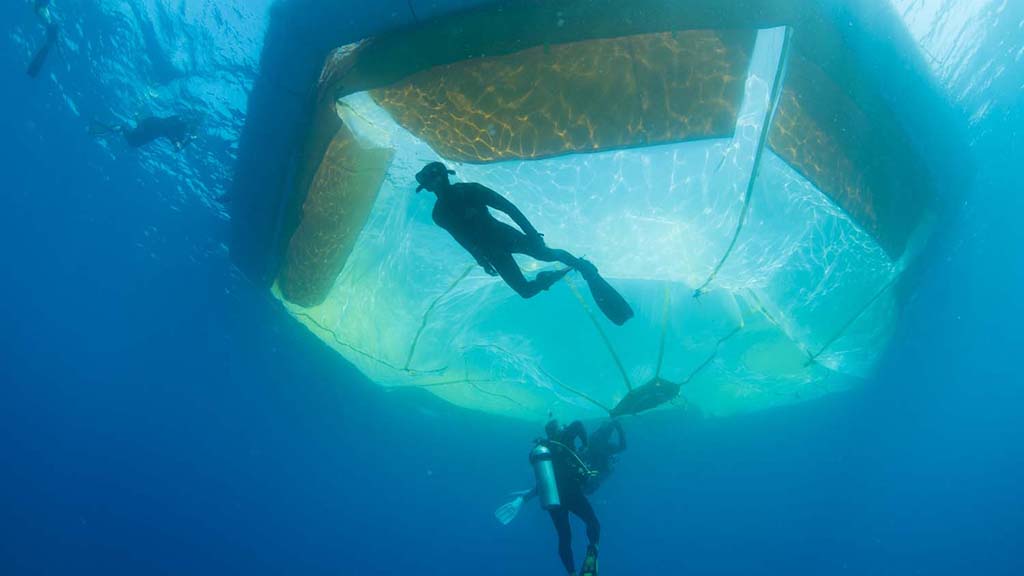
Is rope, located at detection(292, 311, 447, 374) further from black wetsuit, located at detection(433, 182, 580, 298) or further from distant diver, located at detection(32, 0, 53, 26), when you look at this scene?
distant diver, located at detection(32, 0, 53, 26)

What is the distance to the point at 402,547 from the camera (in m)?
41.2

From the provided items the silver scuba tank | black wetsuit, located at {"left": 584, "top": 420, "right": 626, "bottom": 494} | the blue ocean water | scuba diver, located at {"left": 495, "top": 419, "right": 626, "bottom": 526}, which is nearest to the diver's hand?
the blue ocean water

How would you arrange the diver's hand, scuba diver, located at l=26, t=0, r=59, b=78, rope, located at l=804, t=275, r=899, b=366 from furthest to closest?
rope, located at l=804, t=275, r=899, b=366 → scuba diver, located at l=26, t=0, r=59, b=78 → the diver's hand

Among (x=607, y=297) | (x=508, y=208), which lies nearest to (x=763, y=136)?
(x=607, y=297)

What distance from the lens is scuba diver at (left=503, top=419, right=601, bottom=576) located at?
260 inches

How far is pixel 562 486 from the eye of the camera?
752cm

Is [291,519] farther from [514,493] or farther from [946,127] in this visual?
[946,127]

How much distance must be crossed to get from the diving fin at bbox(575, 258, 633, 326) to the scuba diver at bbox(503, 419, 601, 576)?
9.84 feet

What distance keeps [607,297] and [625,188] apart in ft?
10.6

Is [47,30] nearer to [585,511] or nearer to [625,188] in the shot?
[625,188]

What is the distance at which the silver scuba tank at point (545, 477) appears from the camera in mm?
6527

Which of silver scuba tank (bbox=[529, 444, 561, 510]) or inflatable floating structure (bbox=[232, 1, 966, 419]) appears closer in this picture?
inflatable floating structure (bbox=[232, 1, 966, 419])

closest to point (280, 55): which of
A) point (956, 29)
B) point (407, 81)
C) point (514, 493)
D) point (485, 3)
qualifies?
point (407, 81)

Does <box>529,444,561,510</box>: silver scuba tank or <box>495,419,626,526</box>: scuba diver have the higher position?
<box>495,419,626,526</box>: scuba diver
